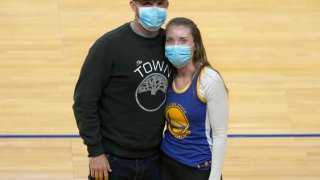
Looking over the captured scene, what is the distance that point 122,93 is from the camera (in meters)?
2.54

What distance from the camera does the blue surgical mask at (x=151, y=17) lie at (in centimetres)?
250

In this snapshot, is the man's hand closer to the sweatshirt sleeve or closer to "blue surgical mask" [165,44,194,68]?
the sweatshirt sleeve

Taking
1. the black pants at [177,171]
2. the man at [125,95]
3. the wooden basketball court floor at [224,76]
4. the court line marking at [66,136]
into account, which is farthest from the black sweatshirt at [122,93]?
the court line marking at [66,136]

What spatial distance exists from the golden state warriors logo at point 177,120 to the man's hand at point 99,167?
324mm

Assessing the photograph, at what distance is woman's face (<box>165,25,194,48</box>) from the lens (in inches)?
102

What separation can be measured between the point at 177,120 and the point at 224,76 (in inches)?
88.4

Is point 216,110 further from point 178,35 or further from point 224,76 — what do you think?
point 224,76

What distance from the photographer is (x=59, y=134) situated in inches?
168

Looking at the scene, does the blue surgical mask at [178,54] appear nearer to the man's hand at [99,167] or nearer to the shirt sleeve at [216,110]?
the shirt sleeve at [216,110]

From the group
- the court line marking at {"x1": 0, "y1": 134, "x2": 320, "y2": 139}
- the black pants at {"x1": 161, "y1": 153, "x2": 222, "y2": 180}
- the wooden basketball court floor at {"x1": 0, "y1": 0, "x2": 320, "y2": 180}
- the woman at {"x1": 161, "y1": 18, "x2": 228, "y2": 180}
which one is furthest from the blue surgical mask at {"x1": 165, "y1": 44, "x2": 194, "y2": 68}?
the court line marking at {"x1": 0, "y1": 134, "x2": 320, "y2": 139}

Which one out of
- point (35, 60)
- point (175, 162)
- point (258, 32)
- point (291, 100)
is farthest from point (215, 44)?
point (175, 162)

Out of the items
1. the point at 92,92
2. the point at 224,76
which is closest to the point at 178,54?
the point at 92,92

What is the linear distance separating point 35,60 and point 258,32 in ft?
6.16

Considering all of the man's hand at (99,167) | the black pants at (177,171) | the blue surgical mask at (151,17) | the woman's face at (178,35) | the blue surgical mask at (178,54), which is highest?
the blue surgical mask at (151,17)
